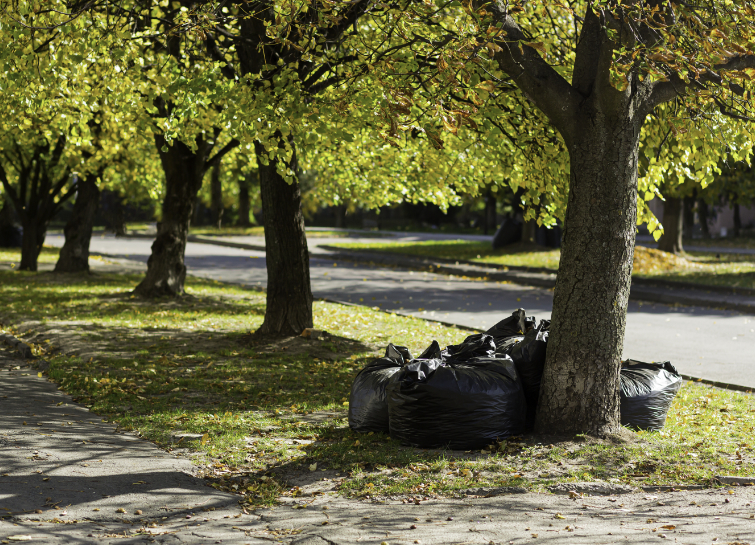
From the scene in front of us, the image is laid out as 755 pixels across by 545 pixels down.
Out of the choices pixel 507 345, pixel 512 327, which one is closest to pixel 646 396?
pixel 507 345

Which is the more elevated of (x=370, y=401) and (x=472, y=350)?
(x=472, y=350)

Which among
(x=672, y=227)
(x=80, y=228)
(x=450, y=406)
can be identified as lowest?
(x=450, y=406)

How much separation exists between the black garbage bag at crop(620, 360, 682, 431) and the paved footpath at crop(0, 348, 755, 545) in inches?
47.6

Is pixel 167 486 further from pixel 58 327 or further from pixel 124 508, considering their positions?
pixel 58 327

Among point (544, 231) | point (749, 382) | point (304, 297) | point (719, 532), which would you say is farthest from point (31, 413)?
point (544, 231)

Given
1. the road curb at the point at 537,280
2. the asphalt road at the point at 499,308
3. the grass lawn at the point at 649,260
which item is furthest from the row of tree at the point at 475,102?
the grass lawn at the point at 649,260

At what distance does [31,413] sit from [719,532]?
535 cm

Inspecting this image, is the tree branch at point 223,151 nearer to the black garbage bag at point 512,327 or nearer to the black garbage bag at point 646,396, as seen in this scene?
the black garbage bag at point 512,327

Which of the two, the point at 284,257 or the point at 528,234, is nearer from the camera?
the point at 284,257

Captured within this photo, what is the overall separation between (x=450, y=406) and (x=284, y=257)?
4.98 metres

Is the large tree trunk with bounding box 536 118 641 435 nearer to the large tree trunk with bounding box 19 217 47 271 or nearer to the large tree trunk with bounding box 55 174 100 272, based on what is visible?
the large tree trunk with bounding box 55 174 100 272

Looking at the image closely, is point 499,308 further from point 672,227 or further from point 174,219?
point 672,227

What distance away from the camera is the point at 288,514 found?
4.57 m

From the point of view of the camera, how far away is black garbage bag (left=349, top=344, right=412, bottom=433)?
609 centimetres
